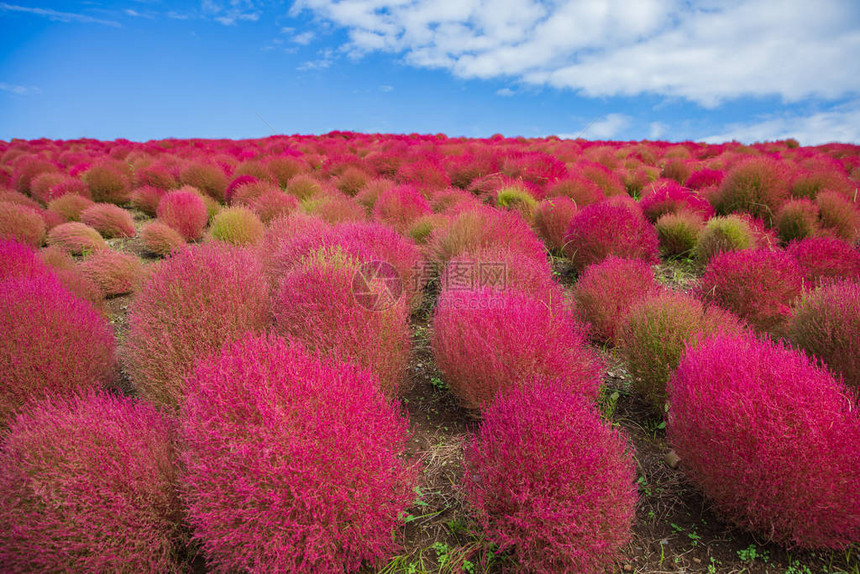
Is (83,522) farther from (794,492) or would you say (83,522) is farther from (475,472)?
(794,492)

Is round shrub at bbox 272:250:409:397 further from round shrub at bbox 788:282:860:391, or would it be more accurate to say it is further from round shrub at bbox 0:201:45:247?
round shrub at bbox 0:201:45:247

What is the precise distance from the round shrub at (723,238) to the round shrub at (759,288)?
981 mm

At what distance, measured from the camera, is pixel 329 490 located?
151 cm

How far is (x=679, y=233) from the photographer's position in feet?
16.4

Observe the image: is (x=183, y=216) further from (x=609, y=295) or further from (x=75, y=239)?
(x=609, y=295)

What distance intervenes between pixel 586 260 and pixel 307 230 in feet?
8.83

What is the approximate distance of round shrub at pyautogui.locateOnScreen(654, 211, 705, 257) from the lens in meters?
4.97

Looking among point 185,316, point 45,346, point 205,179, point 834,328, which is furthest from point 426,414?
point 205,179

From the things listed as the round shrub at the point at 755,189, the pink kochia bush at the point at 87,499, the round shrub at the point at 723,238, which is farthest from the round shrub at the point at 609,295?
the round shrub at the point at 755,189

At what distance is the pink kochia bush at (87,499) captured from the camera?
147 centimetres

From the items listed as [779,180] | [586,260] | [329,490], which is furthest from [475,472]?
[779,180]

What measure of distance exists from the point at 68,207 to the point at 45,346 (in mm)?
5847

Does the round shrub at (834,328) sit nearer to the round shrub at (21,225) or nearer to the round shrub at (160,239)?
the round shrub at (160,239)

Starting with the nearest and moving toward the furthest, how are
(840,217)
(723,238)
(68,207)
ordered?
(723,238) < (840,217) < (68,207)
